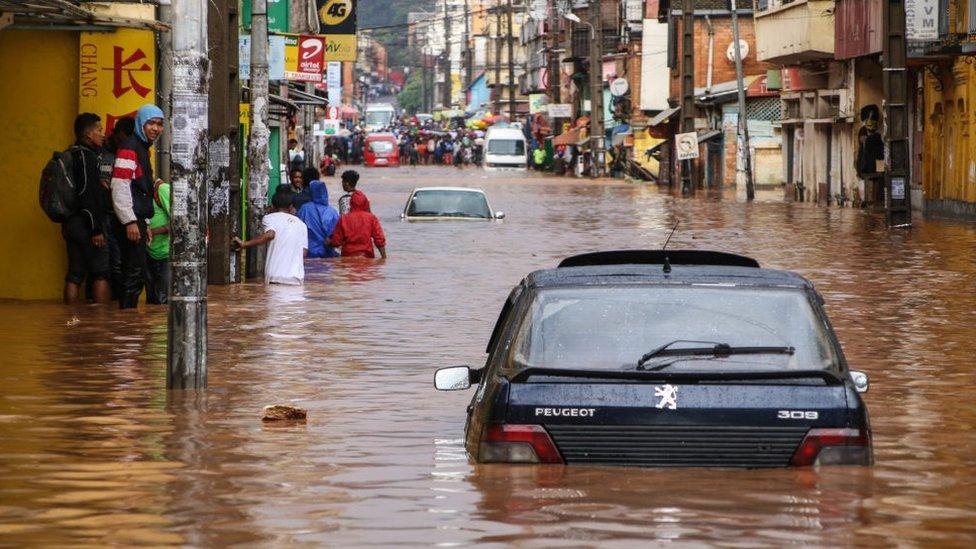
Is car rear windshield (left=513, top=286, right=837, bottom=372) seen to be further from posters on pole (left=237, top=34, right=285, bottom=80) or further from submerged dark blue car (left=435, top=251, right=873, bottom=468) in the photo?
posters on pole (left=237, top=34, right=285, bottom=80)

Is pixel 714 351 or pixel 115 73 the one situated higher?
pixel 115 73

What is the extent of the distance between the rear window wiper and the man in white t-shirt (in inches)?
547

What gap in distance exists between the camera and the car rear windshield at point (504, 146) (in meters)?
109

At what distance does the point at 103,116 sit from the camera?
19578mm

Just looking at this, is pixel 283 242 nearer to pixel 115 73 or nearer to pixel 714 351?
pixel 115 73

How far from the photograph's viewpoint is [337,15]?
163 feet

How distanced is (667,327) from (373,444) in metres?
2.97

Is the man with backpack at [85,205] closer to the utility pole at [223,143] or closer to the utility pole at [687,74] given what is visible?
the utility pole at [223,143]

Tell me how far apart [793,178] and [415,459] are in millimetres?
53830

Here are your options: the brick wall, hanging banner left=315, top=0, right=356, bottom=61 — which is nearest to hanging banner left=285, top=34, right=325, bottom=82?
hanging banner left=315, top=0, right=356, bottom=61

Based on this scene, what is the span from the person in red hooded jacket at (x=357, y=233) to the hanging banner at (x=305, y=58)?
9.63m

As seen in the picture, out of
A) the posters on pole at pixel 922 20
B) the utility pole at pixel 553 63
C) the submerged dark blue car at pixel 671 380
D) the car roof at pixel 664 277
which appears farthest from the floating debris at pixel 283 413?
the utility pole at pixel 553 63

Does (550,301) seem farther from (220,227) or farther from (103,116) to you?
(220,227)

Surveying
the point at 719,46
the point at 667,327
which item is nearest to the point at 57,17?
the point at 667,327
